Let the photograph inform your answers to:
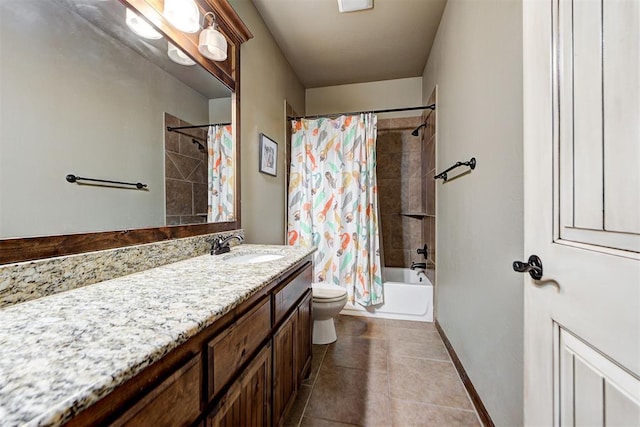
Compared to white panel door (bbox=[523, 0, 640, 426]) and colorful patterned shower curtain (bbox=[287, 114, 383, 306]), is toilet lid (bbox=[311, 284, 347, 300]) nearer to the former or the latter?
colorful patterned shower curtain (bbox=[287, 114, 383, 306])

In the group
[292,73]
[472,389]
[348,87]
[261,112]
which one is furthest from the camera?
[348,87]

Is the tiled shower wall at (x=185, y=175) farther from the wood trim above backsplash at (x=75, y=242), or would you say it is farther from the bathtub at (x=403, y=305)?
the bathtub at (x=403, y=305)

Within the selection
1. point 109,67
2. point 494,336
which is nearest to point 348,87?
point 109,67

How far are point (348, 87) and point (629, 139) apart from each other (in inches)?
124

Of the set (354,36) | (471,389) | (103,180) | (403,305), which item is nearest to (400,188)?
(403,305)

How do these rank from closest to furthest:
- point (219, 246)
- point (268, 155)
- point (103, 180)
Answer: point (103, 180) → point (219, 246) → point (268, 155)

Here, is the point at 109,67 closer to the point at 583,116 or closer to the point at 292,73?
the point at 583,116

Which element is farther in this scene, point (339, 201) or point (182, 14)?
point (339, 201)

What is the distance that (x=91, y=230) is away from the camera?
Answer: 0.88 m

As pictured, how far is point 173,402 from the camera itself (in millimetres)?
537

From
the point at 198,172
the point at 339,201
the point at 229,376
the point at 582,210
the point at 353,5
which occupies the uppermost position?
the point at 353,5

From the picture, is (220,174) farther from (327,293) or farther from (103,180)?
(327,293)

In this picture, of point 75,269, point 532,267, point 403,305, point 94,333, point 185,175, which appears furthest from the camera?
point 403,305

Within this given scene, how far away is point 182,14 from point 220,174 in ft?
2.54
